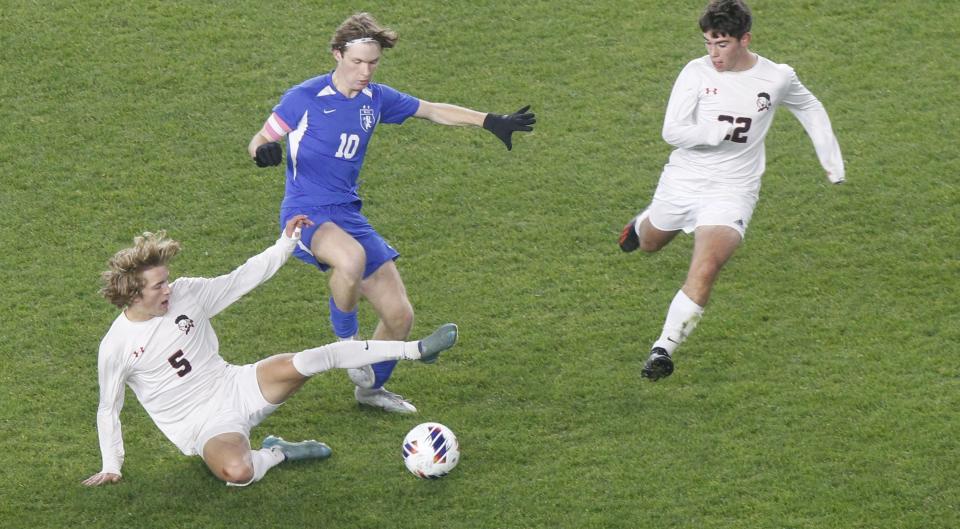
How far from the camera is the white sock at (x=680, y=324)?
7793mm

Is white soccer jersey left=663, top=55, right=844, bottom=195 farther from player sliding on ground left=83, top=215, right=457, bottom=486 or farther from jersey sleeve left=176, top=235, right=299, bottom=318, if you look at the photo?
jersey sleeve left=176, top=235, right=299, bottom=318

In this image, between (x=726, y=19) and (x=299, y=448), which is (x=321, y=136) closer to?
(x=299, y=448)

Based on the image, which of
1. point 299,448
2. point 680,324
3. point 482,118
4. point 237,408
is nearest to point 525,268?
point 482,118

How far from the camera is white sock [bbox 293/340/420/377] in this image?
750cm

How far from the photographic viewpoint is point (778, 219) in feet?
33.1

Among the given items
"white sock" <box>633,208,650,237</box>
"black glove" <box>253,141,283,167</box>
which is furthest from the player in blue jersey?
"white sock" <box>633,208,650,237</box>

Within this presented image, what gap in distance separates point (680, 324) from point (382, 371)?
175 cm

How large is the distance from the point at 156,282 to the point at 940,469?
13.9 ft

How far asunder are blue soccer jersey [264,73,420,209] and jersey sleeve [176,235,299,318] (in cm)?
53

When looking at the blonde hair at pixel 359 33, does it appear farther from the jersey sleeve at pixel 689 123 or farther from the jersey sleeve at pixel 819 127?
the jersey sleeve at pixel 819 127

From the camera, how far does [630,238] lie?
9148 mm

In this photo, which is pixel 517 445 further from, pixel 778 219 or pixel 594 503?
pixel 778 219

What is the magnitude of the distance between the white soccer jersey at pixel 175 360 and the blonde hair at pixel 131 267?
0.22 m

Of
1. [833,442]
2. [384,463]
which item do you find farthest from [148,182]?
[833,442]
